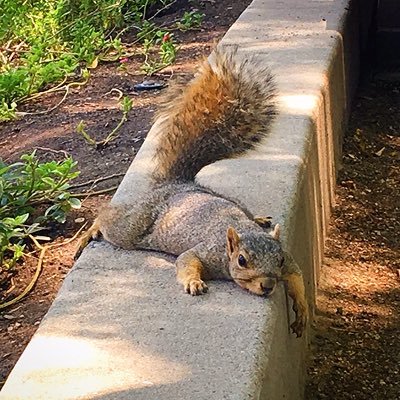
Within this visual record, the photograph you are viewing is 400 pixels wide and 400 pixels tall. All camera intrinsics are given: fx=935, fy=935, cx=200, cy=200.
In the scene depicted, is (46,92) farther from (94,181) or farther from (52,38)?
(94,181)

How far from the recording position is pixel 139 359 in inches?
89.2

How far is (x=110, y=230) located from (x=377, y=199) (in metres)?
2.10

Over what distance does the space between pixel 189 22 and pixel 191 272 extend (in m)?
4.25

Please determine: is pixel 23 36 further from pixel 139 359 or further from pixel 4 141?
pixel 139 359

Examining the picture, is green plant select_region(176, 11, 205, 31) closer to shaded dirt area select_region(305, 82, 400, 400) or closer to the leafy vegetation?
the leafy vegetation

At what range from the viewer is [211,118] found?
3.38 meters

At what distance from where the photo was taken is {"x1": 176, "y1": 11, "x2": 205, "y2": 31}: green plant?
6.59 m

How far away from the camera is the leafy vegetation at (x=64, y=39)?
18.5 ft

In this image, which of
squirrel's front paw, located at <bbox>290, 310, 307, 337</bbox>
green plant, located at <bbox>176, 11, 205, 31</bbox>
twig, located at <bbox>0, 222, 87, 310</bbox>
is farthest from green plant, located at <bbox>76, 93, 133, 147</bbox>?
squirrel's front paw, located at <bbox>290, 310, 307, 337</bbox>

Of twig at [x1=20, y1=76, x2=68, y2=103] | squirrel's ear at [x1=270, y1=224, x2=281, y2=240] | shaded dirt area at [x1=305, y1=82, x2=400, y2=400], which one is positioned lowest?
shaded dirt area at [x1=305, y1=82, x2=400, y2=400]

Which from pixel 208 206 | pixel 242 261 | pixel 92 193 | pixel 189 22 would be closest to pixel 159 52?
pixel 189 22

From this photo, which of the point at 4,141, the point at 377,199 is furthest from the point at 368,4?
the point at 4,141

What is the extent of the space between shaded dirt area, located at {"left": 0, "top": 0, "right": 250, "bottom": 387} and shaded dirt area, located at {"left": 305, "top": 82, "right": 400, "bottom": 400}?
1.01 m

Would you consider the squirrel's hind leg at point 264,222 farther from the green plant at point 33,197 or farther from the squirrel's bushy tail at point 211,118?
the green plant at point 33,197
